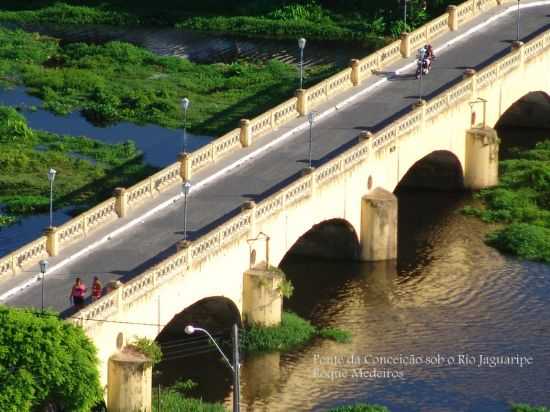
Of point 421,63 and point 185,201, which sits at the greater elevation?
point 421,63

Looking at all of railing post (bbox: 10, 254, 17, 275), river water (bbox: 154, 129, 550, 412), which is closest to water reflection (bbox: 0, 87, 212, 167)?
river water (bbox: 154, 129, 550, 412)

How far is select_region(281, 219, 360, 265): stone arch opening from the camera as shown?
306 ft

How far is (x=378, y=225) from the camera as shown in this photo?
304 ft

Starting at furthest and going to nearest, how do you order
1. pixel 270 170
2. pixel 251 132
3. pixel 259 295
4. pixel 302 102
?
pixel 302 102 → pixel 251 132 → pixel 270 170 → pixel 259 295

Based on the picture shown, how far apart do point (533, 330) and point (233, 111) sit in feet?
118

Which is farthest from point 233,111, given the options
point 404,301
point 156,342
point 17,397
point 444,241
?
point 17,397

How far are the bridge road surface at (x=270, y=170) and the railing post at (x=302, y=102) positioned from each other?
0.86 meters

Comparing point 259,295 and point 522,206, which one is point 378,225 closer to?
point 522,206

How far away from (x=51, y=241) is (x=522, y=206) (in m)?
29.3

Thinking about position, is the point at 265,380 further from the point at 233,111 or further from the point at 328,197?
the point at 233,111

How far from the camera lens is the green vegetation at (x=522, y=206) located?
95375 millimetres

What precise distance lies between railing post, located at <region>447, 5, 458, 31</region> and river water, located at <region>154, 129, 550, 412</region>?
Result: 15.5 meters

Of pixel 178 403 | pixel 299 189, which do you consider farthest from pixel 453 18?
pixel 178 403

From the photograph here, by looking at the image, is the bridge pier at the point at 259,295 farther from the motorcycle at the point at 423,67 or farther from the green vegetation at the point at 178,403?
the motorcycle at the point at 423,67
